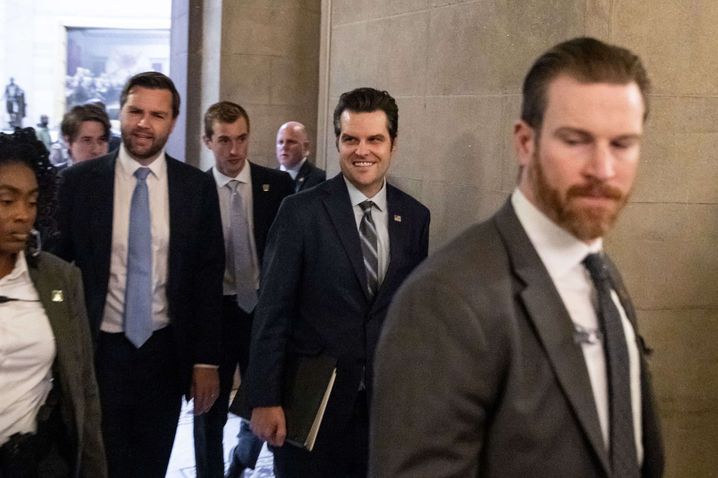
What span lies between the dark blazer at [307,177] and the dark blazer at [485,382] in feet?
12.0

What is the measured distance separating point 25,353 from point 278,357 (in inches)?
32.1

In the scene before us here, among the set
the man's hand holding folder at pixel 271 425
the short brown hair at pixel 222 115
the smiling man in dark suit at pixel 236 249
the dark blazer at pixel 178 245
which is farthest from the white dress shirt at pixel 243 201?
the man's hand holding folder at pixel 271 425

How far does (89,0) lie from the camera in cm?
1368

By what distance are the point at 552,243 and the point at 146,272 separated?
2.08m

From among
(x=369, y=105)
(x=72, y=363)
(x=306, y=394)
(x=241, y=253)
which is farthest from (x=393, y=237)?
(x=241, y=253)

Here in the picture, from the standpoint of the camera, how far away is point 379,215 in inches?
120

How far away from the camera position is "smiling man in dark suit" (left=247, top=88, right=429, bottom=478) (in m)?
2.90

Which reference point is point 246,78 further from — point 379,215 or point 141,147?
point 379,215

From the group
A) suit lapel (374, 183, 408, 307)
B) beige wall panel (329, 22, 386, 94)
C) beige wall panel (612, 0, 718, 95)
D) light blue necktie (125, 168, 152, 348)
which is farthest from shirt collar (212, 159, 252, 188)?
beige wall panel (612, 0, 718, 95)

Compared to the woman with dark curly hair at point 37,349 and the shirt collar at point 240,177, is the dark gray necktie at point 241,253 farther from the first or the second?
the woman with dark curly hair at point 37,349

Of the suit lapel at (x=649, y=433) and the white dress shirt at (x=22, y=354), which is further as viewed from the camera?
the white dress shirt at (x=22, y=354)

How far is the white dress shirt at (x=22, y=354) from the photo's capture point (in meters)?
2.34

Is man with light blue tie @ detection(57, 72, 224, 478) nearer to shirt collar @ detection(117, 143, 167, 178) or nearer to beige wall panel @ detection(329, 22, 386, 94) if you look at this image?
shirt collar @ detection(117, 143, 167, 178)

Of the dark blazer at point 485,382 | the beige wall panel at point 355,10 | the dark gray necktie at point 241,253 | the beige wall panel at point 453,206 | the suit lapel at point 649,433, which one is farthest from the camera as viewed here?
the beige wall panel at point 355,10
